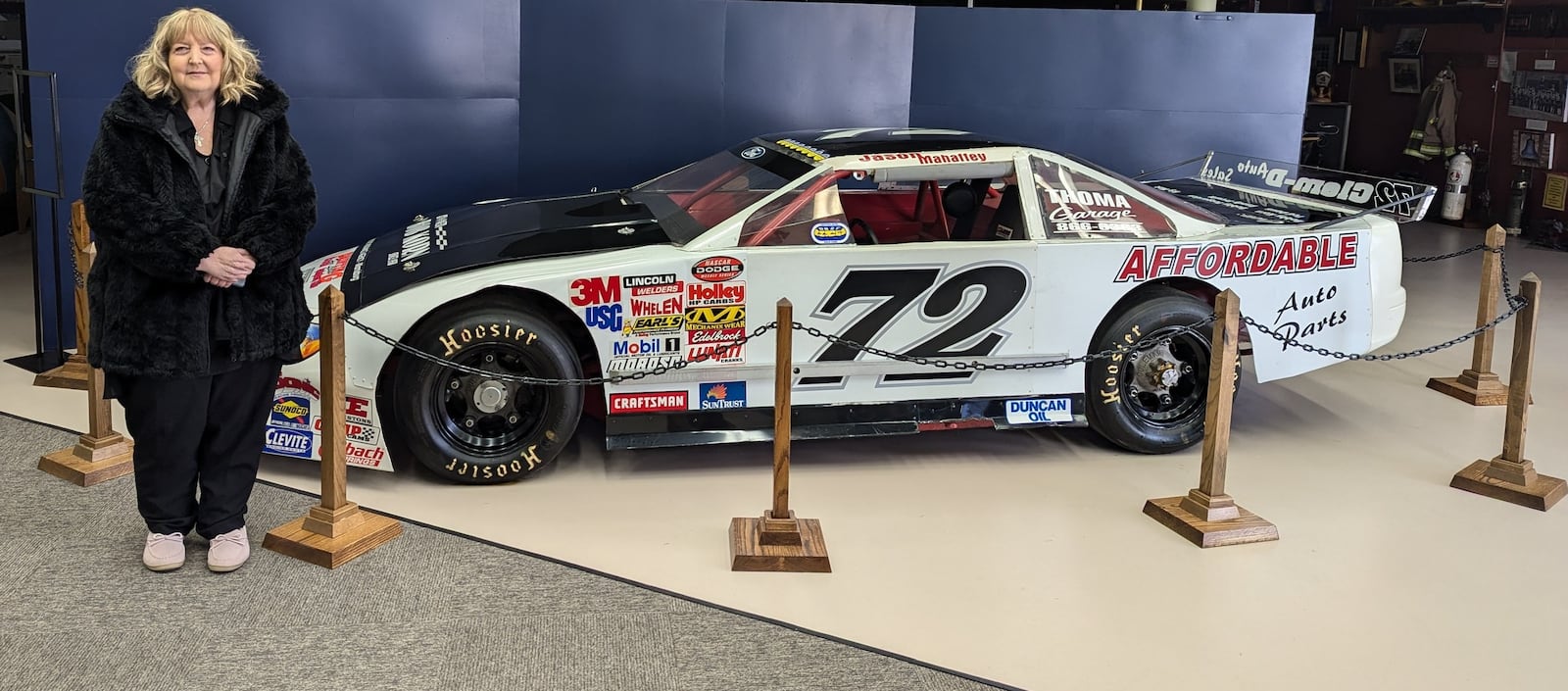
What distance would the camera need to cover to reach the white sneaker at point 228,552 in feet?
13.0

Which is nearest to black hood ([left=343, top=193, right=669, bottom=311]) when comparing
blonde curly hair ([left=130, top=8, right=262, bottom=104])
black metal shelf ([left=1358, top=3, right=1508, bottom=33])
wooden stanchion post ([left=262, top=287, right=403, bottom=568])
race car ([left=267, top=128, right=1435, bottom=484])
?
race car ([left=267, top=128, right=1435, bottom=484])

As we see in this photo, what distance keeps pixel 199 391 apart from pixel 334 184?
3.22 meters

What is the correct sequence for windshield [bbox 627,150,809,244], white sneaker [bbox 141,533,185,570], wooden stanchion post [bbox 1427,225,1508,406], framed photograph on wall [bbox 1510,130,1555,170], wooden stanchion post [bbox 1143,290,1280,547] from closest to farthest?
white sneaker [bbox 141,533,185,570]
wooden stanchion post [bbox 1143,290,1280,547]
windshield [bbox 627,150,809,244]
wooden stanchion post [bbox 1427,225,1508,406]
framed photograph on wall [bbox 1510,130,1555,170]

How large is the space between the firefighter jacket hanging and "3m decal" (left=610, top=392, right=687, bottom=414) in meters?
11.1

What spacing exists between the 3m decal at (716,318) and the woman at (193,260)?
4.50 ft

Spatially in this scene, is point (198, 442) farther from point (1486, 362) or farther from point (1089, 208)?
point (1486, 362)

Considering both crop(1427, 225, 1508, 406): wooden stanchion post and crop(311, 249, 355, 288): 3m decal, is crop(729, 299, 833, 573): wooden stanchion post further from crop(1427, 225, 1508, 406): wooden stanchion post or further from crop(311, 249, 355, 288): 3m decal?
crop(1427, 225, 1508, 406): wooden stanchion post

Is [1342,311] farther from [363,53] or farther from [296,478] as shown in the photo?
[363,53]

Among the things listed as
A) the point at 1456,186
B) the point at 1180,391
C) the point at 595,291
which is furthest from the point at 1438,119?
the point at 595,291

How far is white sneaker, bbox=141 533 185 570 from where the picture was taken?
3.94 meters

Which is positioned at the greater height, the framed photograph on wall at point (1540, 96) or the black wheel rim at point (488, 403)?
the framed photograph on wall at point (1540, 96)

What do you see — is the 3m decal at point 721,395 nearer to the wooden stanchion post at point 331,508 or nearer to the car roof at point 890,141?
the car roof at point 890,141

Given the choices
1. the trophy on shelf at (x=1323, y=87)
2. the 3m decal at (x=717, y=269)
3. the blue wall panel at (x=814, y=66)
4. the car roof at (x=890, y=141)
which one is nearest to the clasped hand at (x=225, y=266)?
the 3m decal at (x=717, y=269)

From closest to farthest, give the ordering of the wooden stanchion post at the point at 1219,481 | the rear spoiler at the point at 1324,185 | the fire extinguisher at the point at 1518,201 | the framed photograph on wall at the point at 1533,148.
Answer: the wooden stanchion post at the point at 1219,481
the rear spoiler at the point at 1324,185
the framed photograph on wall at the point at 1533,148
the fire extinguisher at the point at 1518,201
